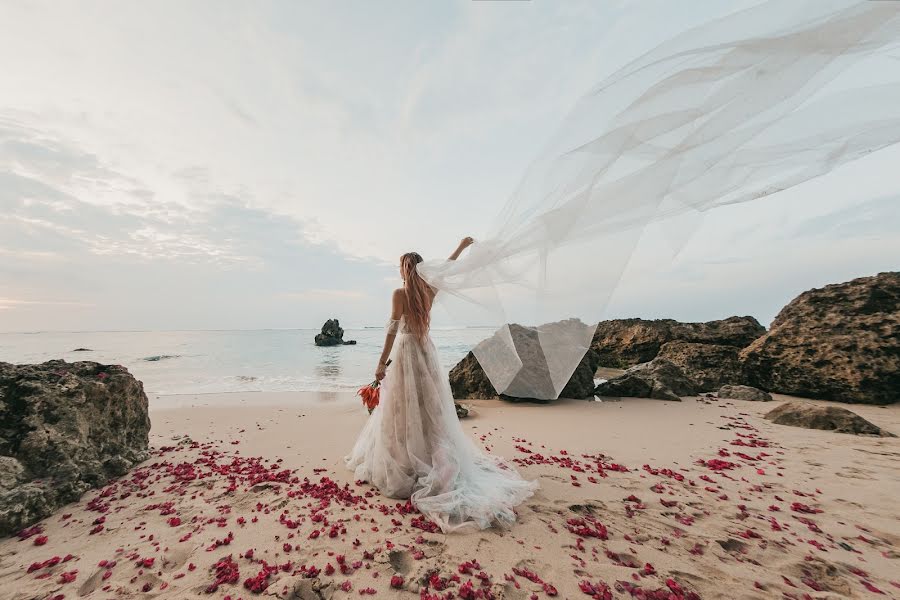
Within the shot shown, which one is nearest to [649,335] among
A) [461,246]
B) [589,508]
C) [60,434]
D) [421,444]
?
[589,508]

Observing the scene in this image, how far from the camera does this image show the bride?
3745 mm

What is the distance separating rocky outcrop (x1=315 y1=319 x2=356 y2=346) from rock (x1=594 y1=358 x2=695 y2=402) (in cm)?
3781

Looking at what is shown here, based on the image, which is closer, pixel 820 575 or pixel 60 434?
pixel 820 575

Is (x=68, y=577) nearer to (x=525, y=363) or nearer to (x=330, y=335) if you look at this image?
(x=525, y=363)

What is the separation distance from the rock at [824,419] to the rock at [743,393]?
6.58 feet

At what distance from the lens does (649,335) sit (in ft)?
59.0

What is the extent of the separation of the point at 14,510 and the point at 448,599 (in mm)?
3926

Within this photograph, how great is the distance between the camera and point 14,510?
120 inches

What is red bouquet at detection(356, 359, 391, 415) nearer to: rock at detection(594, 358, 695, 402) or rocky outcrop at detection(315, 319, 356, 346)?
rock at detection(594, 358, 695, 402)

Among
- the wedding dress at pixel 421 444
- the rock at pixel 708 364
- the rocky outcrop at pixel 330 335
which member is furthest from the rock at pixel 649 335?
the rocky outcrop at pixel 330 335

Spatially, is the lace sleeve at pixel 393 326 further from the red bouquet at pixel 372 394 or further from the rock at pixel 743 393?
the rock at pixel 743 393

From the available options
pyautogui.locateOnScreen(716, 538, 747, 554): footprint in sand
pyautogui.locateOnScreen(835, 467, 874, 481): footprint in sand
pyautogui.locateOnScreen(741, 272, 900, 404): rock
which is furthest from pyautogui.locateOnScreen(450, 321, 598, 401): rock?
pyautogui.locateOnScreen(741, 272, 900, 404): rock

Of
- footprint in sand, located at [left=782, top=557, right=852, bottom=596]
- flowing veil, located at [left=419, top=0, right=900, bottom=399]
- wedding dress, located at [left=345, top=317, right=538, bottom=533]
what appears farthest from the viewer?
wedding dress, located at [left=345, top=317, right=538, bottom=533]

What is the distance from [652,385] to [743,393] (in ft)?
6.88
